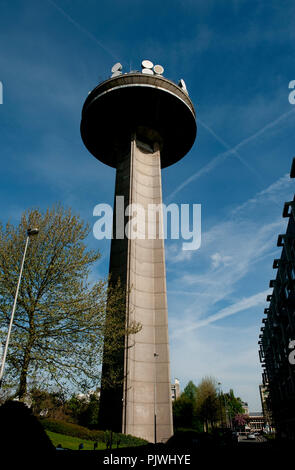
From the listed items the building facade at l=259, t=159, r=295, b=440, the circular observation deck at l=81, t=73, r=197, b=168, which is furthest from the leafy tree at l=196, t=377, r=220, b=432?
the circular observation deck at l=81, t=73, r=197, b=168

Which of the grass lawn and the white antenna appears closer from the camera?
the grass lawn

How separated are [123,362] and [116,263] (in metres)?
9.87

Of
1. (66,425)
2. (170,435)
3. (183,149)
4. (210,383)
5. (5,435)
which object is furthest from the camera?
(210,383)

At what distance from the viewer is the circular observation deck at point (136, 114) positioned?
37.4m

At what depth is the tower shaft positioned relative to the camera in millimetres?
25891

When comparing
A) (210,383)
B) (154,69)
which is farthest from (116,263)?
(210,383)

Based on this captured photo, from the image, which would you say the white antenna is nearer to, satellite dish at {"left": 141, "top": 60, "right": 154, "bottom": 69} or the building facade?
satellite dish at {"left": 141, "top": 60, "right": 154, "bottom": 69}

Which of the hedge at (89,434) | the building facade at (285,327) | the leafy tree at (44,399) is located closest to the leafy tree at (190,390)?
the building facade at (285,327)

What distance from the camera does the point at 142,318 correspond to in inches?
1173

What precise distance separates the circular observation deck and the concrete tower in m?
0.12

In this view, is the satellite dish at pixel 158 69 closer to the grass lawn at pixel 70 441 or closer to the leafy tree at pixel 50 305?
the leafy tree at pixel 50 305

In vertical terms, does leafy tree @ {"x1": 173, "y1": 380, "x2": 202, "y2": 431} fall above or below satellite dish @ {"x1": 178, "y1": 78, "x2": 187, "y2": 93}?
below

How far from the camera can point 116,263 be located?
32.5m
